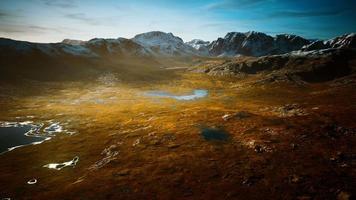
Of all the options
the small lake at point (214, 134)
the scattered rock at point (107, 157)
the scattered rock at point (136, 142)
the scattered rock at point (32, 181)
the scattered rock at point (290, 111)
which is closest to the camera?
the scattered rock at point (32, 181)

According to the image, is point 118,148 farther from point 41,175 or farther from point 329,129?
point 329,129

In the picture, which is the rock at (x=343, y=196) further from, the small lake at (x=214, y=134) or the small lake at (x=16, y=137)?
the small lake at (x=16, y=137)

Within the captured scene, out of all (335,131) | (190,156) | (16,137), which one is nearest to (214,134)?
(190,156)

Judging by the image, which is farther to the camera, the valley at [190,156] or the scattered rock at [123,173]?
the scattered rock at [123,173]

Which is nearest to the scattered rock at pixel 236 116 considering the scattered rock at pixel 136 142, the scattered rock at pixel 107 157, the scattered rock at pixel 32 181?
the scattered rock at pixel 136 142

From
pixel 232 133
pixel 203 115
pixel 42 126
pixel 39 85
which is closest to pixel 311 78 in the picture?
pixel 203 115

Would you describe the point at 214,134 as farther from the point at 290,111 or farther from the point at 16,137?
the point at 16,137

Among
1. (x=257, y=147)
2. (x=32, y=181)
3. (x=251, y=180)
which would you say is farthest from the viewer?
(x=257, y=147)

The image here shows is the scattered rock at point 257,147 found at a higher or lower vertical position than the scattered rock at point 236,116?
lower
